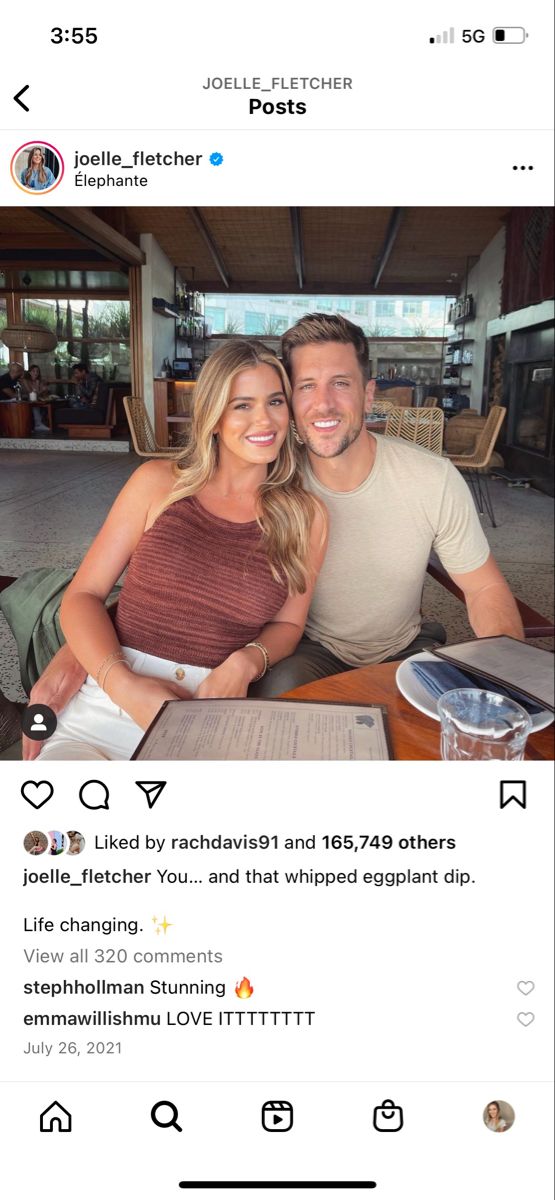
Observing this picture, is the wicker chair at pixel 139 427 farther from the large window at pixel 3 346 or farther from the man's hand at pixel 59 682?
the man's hand at pixel 59 682

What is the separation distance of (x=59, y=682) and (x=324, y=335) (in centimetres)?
48

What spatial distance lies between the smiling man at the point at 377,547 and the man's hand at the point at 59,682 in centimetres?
22

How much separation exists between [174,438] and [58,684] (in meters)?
0.31

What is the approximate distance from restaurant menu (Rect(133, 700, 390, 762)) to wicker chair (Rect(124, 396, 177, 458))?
351mm

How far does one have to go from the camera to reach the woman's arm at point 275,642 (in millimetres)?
701

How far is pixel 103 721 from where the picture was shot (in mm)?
597

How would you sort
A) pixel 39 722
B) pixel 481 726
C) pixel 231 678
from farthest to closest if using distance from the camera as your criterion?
pixel 231 678
pixel 39 722
pixel 481 726

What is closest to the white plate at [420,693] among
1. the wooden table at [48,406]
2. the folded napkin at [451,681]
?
the folded napkin at [451,681]
